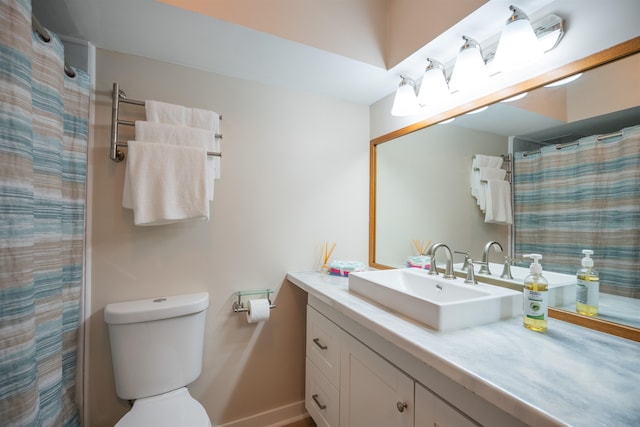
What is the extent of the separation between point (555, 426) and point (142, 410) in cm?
138

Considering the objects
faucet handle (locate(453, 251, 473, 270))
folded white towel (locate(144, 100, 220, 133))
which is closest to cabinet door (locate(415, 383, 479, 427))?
faucet handle (locate(453, 251, 473, 270))

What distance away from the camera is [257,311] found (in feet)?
4.83

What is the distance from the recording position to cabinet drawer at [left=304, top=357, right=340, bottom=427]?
1.27 m

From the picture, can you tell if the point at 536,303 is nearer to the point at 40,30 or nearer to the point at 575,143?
the point at 575,143

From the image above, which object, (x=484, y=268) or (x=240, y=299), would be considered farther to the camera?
(x=240, y=299)

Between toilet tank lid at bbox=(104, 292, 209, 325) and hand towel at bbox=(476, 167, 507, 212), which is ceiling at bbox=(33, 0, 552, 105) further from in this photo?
toilet tank lid at bbox=(104, 292, 209, 325)

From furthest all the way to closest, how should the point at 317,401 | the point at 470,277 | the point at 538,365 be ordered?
the point at 317,401, the point at 470,277, the point at 538,365

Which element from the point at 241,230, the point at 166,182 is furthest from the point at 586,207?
the point at 166,182

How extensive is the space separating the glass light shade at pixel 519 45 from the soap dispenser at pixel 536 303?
0.75 m

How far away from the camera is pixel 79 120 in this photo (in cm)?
120

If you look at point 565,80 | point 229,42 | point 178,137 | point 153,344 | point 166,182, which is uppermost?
point 229,42

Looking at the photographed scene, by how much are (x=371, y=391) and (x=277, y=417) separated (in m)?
0.94

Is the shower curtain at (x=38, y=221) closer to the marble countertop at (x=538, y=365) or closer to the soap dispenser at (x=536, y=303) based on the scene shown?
the marble countertop at (x=538, y=365)

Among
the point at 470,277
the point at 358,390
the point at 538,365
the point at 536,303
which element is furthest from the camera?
the point at 470,277
